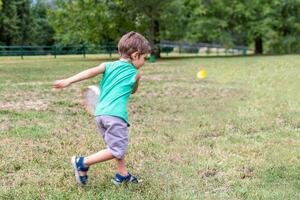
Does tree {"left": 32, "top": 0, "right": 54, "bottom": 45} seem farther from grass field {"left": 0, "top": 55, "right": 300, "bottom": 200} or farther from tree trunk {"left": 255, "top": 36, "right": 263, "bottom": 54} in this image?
grass field {"left": 0, "top": 55, "right": 300, "bottom": 200}

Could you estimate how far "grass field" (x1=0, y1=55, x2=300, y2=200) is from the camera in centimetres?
405

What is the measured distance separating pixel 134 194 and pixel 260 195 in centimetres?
93

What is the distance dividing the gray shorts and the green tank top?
0.21ft

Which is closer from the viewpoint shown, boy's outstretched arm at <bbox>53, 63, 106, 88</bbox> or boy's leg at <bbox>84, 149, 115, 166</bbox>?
boy's outstretched arm at <bbox>53, 63, 106, 88</bbox>

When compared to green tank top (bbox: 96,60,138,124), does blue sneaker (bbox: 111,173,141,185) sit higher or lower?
lower

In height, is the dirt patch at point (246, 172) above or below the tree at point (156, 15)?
below

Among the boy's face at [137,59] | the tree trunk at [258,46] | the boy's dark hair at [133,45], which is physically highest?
the boy's dark hair at [133,45]

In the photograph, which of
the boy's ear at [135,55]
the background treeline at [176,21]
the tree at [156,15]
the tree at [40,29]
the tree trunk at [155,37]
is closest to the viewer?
the boy's ear at [135,55]

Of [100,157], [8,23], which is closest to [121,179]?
[100,157]

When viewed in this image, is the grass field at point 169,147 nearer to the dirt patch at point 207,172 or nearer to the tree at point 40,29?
the dirt patch at point 207,172

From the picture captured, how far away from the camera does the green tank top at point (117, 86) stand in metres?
4.02

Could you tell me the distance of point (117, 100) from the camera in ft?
13.2

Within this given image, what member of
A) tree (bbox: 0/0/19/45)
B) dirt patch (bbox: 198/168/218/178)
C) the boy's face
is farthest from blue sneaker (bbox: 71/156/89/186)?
tree (bbox: 0/0/19/45)

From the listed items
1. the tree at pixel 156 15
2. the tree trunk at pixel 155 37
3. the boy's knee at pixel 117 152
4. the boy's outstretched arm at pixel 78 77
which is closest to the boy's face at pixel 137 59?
A: the boy's outstretched arm at pixel 78 77
